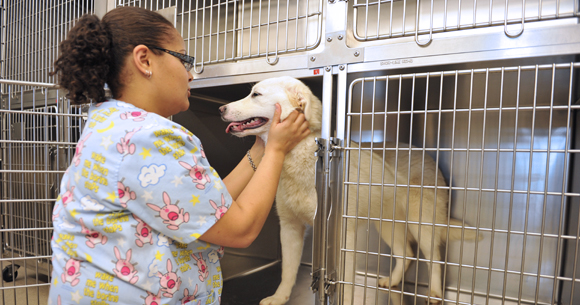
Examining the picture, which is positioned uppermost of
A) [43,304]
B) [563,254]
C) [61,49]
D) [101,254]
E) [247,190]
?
[61,49]

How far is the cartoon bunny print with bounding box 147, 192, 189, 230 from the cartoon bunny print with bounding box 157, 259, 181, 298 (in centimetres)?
9

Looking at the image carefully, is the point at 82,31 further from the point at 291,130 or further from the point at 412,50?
the point at 412,50

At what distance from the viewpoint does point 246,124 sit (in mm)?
1068

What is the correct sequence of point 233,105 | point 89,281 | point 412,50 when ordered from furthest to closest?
1. point 233,105
2. point 412,50
3. point 89,281

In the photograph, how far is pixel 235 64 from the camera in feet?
3.79

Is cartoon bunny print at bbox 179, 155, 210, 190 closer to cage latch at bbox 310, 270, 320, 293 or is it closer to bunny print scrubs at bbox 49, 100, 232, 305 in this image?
bunny print scrubs at bbox 49, 100, 232, 305

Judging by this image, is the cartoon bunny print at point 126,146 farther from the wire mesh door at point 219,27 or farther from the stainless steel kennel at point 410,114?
the wire mesh door at point 219,27

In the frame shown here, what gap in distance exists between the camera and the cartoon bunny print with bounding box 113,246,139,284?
2.02ft

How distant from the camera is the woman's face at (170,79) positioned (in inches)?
28.6

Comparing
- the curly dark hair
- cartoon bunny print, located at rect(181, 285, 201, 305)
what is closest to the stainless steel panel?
the curly dark hair

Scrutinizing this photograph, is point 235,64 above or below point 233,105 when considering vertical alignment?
above

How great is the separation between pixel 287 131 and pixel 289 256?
530mm

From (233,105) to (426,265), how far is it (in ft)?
3.40

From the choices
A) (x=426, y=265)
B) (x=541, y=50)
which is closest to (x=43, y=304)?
(x=426, y=265)
